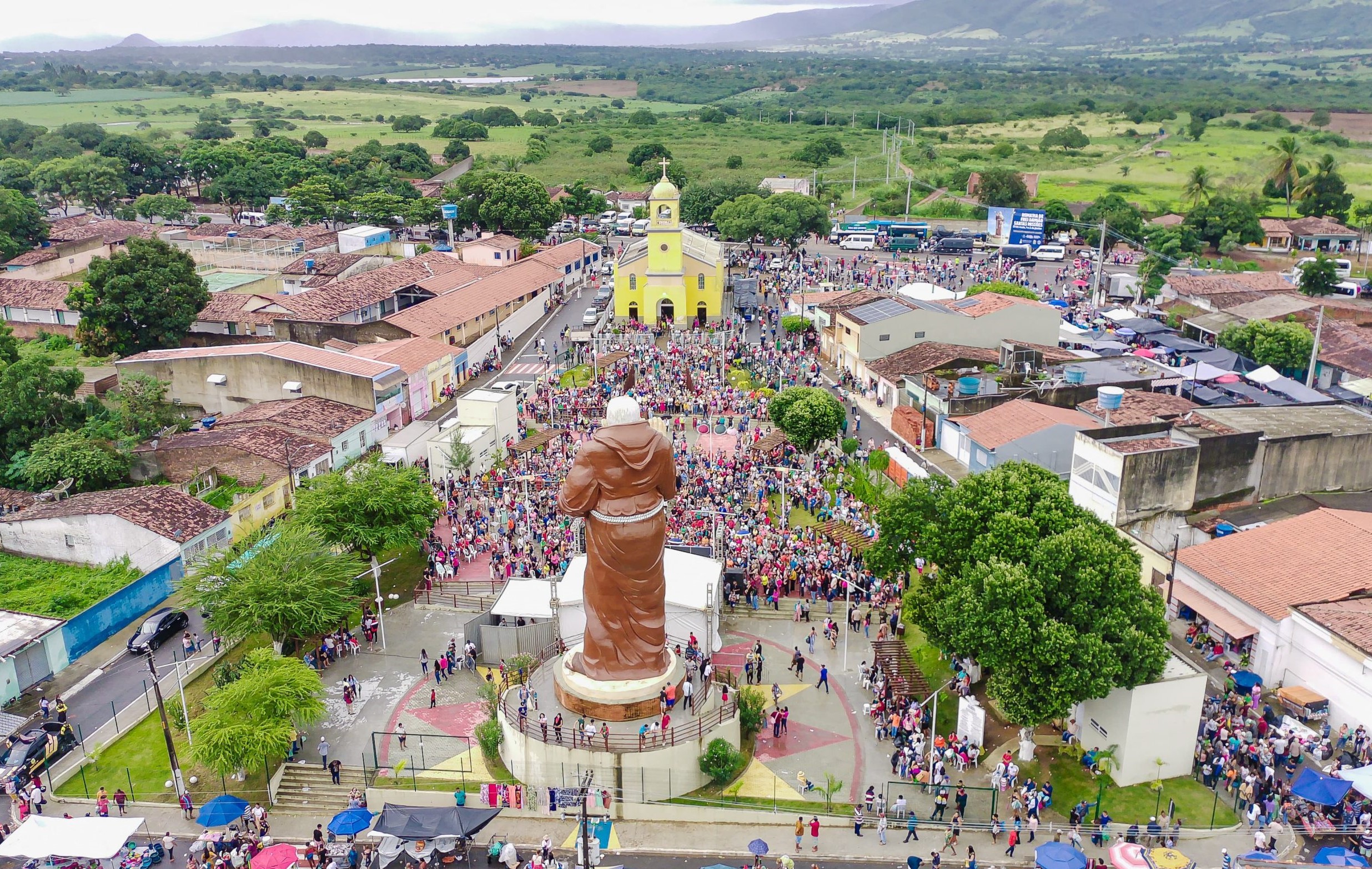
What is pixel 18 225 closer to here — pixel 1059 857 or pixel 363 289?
pixel 363 289

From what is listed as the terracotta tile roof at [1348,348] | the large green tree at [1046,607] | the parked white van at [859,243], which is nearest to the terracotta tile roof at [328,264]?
the parked white van at [859,243]

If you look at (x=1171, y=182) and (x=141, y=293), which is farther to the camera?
(x=1171, y=182)

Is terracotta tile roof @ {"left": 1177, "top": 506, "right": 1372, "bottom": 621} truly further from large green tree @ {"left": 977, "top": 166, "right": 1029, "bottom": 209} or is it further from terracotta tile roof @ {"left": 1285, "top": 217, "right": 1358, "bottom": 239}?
large green tree @ {"left": 977, "top": 166, "right": 1029, "bottom": 209}

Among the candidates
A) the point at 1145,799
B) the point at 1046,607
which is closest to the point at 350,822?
the point at 1046,607

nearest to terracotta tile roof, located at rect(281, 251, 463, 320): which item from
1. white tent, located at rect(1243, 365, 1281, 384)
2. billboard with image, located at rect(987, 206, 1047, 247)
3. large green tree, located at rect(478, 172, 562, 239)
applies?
large green tree, located at rect(478, 172, 562, 239)

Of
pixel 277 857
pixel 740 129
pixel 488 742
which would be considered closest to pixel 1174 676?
pixel 488 742

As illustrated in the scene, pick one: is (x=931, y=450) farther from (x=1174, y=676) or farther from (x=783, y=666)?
(x=1174, y=676)
